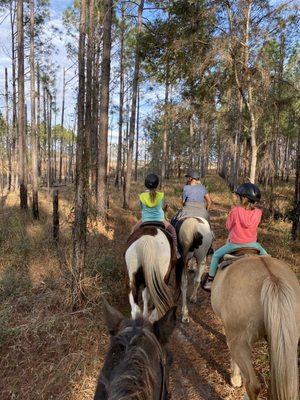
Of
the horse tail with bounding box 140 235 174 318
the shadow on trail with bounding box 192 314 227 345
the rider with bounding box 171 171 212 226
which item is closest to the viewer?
the horse tail with bounding box 140 235 174 318

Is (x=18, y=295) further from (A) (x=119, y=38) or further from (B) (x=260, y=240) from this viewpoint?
(A) (x=119, y=38)

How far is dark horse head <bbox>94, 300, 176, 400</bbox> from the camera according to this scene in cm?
121

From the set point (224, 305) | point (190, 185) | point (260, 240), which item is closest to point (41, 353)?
point (224, 305)

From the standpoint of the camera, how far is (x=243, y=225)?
162 inches

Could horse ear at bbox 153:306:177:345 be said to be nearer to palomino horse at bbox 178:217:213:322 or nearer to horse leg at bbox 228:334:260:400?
horse leg at bbox 228:334:260:400

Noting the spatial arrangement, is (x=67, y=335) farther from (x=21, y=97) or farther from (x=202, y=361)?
(x=21, y=97)

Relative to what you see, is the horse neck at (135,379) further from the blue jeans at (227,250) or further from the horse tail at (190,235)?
the horse tail at (190,235)

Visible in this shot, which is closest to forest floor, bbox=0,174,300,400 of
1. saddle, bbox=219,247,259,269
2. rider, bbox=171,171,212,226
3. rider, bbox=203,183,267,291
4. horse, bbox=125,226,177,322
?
horse, bbox=125,226,177,322

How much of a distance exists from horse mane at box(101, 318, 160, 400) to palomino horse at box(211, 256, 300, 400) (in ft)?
5.56

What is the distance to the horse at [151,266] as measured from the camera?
14.5 ft

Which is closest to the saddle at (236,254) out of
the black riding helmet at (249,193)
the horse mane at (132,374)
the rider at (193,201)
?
the black riding helmet at (249,193)

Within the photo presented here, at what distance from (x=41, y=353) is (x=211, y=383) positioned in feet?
7.13

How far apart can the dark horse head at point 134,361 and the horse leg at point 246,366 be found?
1.66m

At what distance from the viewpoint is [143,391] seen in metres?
1.21
